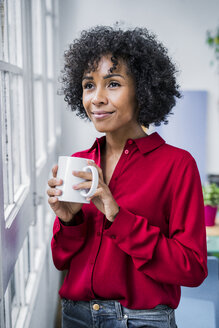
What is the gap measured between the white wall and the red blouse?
11.8 feet

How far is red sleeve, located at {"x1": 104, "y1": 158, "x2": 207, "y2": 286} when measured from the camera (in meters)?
0.93

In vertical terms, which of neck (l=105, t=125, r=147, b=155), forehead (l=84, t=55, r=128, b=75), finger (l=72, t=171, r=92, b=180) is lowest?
finger (l=72, t=171, r=92, b=180)

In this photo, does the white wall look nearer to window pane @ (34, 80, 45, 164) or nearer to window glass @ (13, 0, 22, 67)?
window pane @ (34, 80, 45, 164)

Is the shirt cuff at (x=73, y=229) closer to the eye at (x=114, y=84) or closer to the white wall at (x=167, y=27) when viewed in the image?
the eye at (x=114, y=84)

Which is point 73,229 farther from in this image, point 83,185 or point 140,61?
point 140,61

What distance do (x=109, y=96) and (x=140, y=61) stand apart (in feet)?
0.47

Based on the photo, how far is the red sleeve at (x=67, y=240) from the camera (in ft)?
3.46

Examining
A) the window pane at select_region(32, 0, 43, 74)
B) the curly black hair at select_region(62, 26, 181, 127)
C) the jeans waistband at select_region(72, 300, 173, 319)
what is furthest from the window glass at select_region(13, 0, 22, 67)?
the jeans waistband at select_region(72, 300, 173, 319)

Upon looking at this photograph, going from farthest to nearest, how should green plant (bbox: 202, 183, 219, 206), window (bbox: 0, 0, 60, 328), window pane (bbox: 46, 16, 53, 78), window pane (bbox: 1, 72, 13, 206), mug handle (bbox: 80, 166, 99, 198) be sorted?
window pane (bbox: 46, 16, 53, 78)
green plant (bbox: 202, 183, 219, 206)
window pane (bbox: 1, 72, 13, 206)
window (bbox: 0, 0, 60, 328)
mug handle (bbox: 80, 166, 99, 198)

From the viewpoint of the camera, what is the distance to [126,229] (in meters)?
0.92

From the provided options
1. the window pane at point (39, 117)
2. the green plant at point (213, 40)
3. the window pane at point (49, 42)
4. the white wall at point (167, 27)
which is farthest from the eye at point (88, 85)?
the green plant at point (213, 40)

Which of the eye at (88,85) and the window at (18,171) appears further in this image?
the window at (18,171)

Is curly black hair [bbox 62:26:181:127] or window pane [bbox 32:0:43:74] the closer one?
curly black hair [bbox 62:26:181:127]

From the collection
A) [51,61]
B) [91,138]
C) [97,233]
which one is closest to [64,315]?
[97,233]
